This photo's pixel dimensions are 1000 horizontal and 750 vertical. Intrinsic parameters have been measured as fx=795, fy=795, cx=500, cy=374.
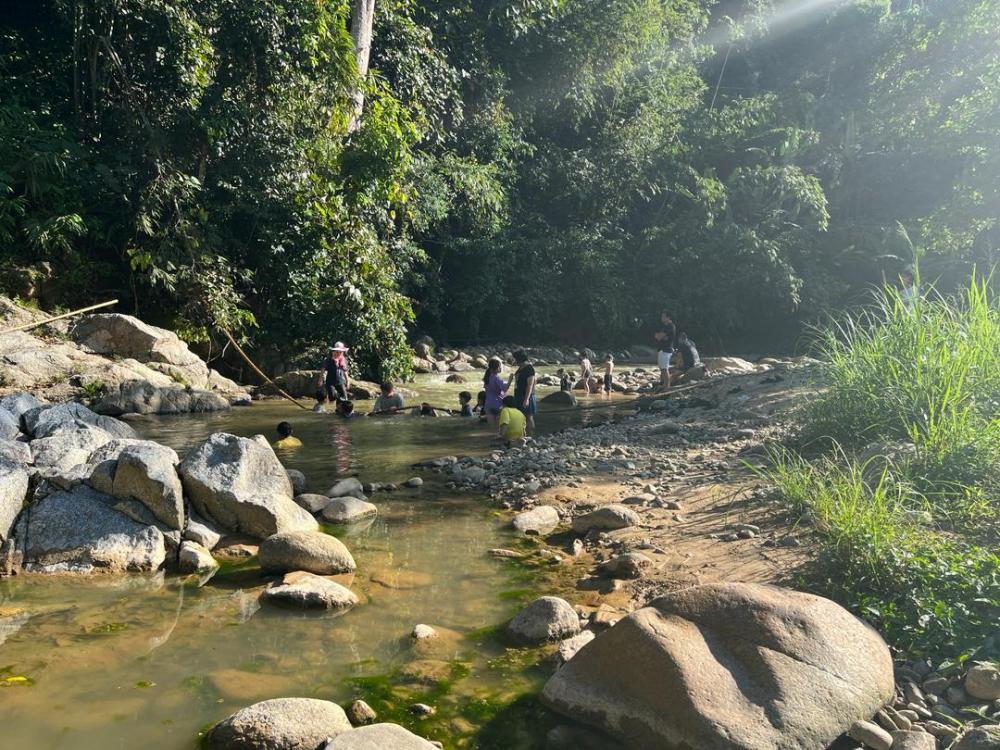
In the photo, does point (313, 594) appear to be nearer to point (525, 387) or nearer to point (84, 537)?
point (84, 537)

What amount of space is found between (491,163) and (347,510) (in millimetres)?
19426

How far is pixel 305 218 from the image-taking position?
17.0 metres

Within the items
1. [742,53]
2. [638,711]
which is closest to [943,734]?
[638,711]

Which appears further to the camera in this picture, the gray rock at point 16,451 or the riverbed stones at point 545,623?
Answer: the gray rock at point 16,451

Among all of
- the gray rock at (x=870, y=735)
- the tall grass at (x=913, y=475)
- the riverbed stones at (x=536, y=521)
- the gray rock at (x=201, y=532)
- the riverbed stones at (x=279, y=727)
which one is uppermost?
the tall grass at (x=913, y=475)

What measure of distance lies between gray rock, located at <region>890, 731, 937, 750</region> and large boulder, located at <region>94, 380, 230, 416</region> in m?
12.8

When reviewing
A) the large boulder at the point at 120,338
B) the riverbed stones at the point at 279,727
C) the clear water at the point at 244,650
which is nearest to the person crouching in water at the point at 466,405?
the large boulder at the point at 120,338

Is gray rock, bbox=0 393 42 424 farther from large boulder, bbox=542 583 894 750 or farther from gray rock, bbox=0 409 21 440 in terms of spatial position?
large boulder, bbox=542 583 894 750

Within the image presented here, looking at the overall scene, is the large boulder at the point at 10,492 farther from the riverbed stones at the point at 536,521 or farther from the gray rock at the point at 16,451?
the riverbed stones at the point at 536,521

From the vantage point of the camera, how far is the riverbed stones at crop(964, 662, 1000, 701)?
3537mm

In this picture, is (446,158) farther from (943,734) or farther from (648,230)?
(943,734)

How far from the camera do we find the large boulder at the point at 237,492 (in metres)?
6.40

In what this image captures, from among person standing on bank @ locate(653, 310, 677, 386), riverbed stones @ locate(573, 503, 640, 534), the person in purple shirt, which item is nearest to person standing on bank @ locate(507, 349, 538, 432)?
the person in purple shirt

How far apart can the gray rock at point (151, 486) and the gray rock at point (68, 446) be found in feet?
2.14
